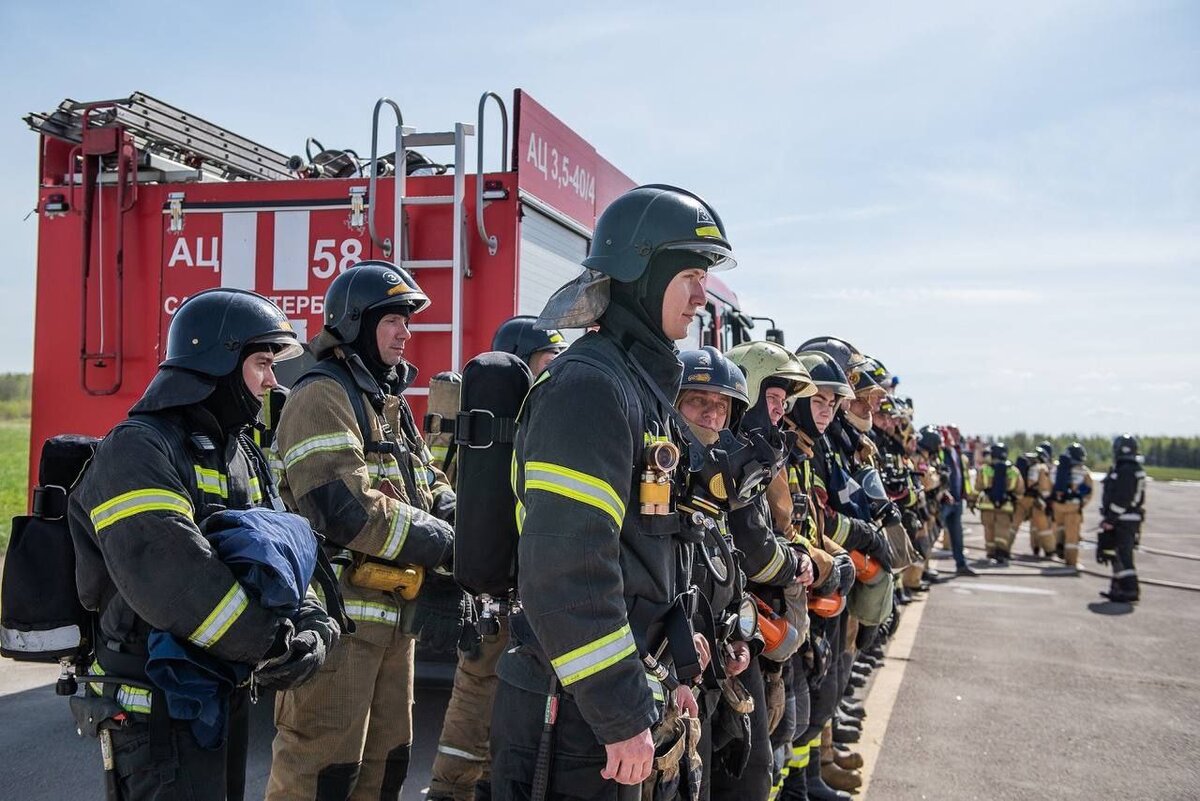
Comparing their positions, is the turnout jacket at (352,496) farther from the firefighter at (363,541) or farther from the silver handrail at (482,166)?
the silver handrail at (482,166)

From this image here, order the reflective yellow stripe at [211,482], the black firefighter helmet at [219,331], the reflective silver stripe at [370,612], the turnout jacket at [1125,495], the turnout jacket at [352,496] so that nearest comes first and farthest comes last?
the reflective yellow stripe at [211,482] < the black firefighter helmet at [219,331] < the turnout jacket at [352,496] < the reflective silver stripe at [370,612] < the turnout jacket at [1125,495]

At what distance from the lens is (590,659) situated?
194cm

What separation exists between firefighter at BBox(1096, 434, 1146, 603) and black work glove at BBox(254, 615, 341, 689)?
434 inches

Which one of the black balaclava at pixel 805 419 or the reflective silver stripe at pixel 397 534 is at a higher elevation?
the black balaclava at pixel 805 419

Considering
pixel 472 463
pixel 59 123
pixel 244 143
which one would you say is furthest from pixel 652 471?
pixel 244 143

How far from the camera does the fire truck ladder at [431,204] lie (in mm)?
4664

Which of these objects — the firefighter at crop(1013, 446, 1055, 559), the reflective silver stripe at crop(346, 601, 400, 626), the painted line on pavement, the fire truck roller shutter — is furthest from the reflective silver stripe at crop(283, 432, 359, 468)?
the firefighter at crop(1013, 446, 1055, 559)

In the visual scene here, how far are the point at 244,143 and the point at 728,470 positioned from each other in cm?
525

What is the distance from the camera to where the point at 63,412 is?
17.1ft

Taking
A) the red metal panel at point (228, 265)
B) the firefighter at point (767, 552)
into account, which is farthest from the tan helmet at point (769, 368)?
the red metal panel at point (228, 265)

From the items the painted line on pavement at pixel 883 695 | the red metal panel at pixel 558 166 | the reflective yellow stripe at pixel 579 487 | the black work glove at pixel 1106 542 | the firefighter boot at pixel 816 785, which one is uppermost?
the red metal panel at pixel 558 166

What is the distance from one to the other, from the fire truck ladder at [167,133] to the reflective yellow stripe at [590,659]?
14.9 feet

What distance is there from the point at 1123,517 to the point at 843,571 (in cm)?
889

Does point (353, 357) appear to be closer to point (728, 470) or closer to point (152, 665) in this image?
point (152, 665)
